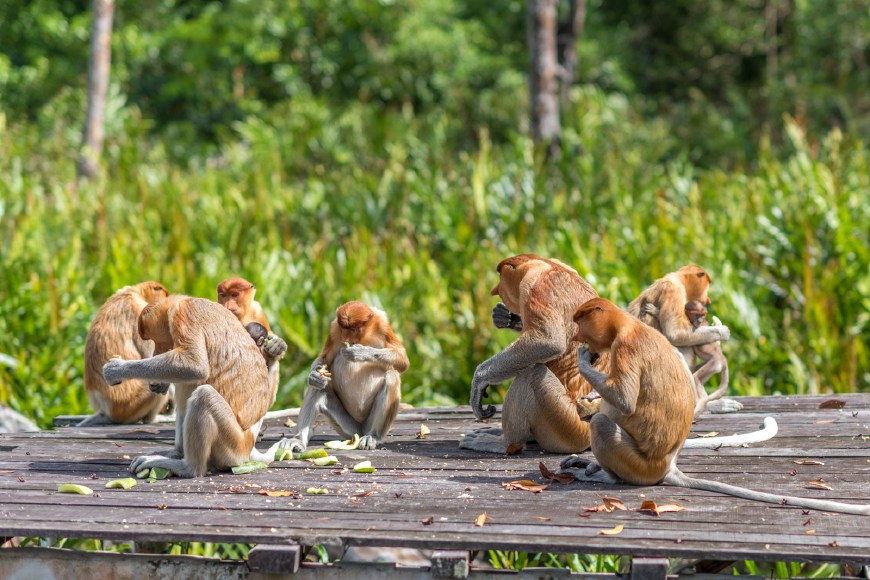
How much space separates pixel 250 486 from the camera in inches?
175

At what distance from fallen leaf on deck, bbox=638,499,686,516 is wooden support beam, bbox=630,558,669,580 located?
1.52 feet

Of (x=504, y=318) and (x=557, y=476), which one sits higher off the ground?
(x=504, y=318)

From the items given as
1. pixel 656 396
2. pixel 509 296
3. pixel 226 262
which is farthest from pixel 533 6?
pixel 656 396

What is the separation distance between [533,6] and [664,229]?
14.5 feet

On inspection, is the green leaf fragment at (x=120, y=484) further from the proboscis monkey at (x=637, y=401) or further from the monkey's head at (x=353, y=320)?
the proboscis monkey at (x=637, y=401)

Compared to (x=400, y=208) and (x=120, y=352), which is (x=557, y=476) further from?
(x=400, y=208)

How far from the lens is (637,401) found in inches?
165

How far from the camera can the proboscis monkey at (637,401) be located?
13.6 ft

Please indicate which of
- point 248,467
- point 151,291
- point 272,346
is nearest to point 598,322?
point 248,467

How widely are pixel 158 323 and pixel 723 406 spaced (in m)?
3.15

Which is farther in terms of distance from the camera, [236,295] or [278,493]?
[236,295]

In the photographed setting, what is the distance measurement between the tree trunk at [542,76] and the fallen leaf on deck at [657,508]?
8903 mm

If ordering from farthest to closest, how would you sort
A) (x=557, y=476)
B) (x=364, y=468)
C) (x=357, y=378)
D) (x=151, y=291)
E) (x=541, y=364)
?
(x=151, y=291) < (x=357, y=378) < (x=541, y=364) < (x=364, y=468) < (x=557, y=476)

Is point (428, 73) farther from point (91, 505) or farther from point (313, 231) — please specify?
point (91, 505)
